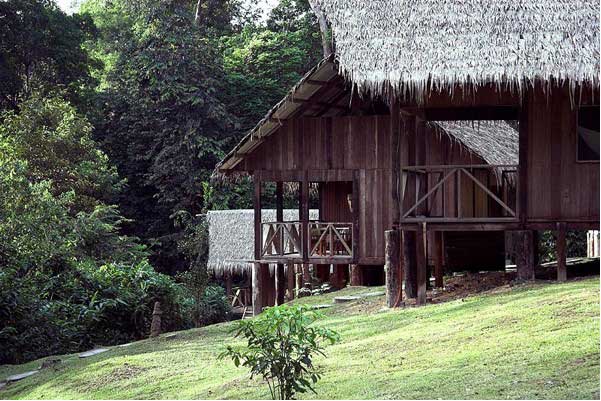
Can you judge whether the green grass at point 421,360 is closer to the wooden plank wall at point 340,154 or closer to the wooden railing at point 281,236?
the wooden railing at point 281,236

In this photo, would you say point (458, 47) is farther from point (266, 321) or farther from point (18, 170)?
point (18, 170)

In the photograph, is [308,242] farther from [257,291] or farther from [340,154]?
[257,291]

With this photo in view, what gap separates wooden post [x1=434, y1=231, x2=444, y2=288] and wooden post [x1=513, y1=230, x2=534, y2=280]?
273cm

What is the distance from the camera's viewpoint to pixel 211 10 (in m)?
39.5

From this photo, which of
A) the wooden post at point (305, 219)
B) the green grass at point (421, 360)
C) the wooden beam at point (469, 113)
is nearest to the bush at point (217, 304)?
the wooden post at point (305, 219)

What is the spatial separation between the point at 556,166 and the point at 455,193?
4.95 metres

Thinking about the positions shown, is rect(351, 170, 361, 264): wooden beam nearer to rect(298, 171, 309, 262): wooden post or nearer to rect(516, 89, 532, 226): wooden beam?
rect(298, 171, 309, 262): wooden post

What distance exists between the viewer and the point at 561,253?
1542cm

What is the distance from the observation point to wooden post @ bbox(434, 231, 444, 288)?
60.6 ft

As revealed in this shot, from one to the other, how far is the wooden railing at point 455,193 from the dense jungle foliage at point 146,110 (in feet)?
18.5

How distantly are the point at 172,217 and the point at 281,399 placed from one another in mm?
24253

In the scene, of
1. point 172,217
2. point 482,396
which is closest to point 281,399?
point 482,396

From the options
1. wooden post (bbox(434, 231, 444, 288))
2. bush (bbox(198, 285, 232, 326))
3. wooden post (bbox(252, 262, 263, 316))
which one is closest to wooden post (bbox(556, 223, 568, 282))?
wooden post (bbox(434, 231, 444, 288))

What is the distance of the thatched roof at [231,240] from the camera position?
3000 centimetres
